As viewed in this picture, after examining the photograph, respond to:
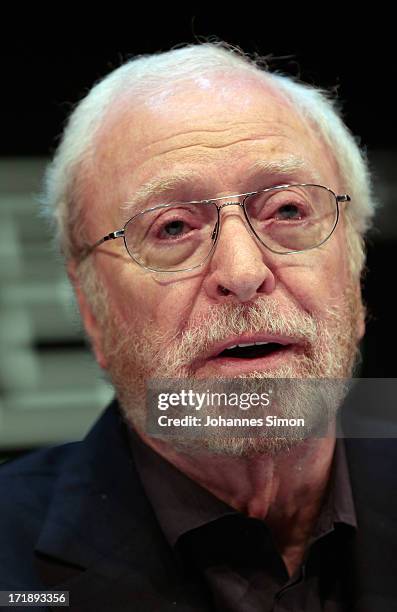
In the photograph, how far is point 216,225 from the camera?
3.77 ft

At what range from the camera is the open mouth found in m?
1.08

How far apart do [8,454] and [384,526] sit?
0.75 m

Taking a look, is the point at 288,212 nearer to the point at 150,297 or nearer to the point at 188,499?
the point at 150,297

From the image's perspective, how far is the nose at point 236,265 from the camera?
1075 millimetres

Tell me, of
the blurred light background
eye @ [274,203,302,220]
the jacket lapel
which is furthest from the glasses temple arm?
the jacket lapel

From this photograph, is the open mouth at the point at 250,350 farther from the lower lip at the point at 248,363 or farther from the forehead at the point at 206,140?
the forehead at the point at 206,140

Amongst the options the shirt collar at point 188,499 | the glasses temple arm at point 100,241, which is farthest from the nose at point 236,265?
the shirt collar at point 188,499

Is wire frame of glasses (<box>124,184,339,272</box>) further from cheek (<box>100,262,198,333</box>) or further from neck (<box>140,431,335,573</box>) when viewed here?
neck (<box>140,431,335,573</box>)

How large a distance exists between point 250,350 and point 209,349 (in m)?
0.06

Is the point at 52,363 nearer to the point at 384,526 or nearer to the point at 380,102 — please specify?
the point at 384,526

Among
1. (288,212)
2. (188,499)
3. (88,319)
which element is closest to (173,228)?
(288,212)

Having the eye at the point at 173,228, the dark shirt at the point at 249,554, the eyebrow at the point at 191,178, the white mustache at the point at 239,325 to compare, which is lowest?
the dark shirt at the point at 249,554

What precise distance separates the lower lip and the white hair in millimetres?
328

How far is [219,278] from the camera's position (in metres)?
1.10
